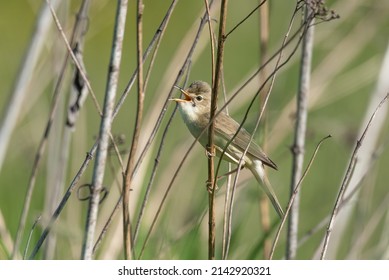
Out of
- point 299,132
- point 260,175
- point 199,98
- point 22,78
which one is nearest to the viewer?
point 22,78

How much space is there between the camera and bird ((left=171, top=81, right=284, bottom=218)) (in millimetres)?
2643

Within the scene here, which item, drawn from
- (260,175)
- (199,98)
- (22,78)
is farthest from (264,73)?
(22,78)

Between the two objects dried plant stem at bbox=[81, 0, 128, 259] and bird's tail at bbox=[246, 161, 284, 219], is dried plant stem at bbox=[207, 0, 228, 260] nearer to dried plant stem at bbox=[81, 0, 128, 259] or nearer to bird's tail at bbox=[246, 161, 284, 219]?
dried plant stem at bbox=[81, 0, 128, 259]

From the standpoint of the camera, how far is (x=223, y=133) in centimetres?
267

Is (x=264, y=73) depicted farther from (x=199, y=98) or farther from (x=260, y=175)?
(x=260, y=175)

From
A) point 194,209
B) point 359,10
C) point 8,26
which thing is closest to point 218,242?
point 194,209

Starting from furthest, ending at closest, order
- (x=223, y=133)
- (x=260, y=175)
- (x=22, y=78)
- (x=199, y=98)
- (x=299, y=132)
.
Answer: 1. (x=199, y=98)
2. (x=260, y=175)
3. (x=223, y=133)
4. (x=299, y=132)
5. (x=22, y=78)

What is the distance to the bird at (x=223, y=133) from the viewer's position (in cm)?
264

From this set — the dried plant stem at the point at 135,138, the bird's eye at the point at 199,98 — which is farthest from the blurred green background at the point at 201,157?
the dried plant stem at the point at 135,138

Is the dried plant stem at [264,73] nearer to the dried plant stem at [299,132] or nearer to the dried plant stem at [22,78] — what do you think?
the dried plant stem at [299,132]

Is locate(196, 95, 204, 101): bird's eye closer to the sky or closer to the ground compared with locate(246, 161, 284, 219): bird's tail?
closer to the sky

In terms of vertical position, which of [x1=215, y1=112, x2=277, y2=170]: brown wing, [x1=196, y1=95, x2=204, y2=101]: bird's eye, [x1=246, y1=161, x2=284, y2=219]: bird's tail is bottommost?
[x1=246, y1=161, x2=284, y2=219]: bird's tail

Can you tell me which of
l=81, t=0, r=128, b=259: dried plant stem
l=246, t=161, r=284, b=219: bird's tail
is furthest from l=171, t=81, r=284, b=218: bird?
l=81, t=0, r=128, b=259: dried plant stem
